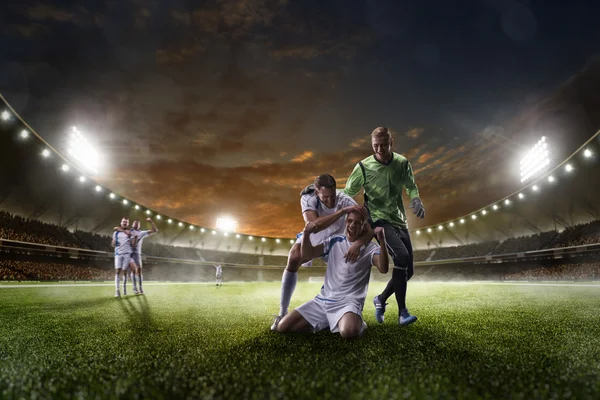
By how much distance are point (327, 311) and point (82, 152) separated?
40.5 m

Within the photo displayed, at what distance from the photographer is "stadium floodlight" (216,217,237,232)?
64250mm

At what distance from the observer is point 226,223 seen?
64.7 metres

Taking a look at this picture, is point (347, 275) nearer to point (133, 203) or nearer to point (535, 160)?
point (133, 203)

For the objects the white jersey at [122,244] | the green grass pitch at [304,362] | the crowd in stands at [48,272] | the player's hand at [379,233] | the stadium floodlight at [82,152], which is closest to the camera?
the green grass pitch at [304,362]

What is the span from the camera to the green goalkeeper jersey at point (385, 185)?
4438 millimetres

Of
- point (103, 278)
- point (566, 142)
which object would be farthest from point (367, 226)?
point (566, 142)

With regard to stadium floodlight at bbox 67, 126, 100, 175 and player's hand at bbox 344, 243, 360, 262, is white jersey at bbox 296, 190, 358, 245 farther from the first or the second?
stadium floodlight at bbox 67, 126, 100, 175

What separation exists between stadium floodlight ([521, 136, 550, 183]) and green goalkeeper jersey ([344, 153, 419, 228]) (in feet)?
128

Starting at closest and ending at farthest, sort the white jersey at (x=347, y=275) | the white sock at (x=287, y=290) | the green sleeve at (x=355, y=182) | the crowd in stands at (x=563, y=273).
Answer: the white jersey at (x=347, y=275) → the white sock at (x=287, y=290) → the green sleeve at (x=355, y=182) → the crowd in stands at (x=563, y=273)

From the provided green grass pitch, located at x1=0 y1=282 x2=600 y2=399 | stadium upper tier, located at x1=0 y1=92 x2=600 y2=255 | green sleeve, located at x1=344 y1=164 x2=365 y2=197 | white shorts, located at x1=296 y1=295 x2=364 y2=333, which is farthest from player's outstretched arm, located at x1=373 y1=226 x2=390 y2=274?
stadium upper tier, located at x1=0 y1=92 x2=600 y2=255

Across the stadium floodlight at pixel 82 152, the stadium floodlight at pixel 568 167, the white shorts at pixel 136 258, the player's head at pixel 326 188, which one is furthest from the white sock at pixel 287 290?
the stadium floodlight at pixel 82 152

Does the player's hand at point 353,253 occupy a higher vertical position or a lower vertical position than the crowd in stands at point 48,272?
higher

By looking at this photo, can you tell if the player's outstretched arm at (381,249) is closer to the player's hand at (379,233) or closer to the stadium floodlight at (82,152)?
the player's hand at (379,233)

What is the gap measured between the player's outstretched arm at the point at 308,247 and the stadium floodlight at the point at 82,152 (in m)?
38.1
